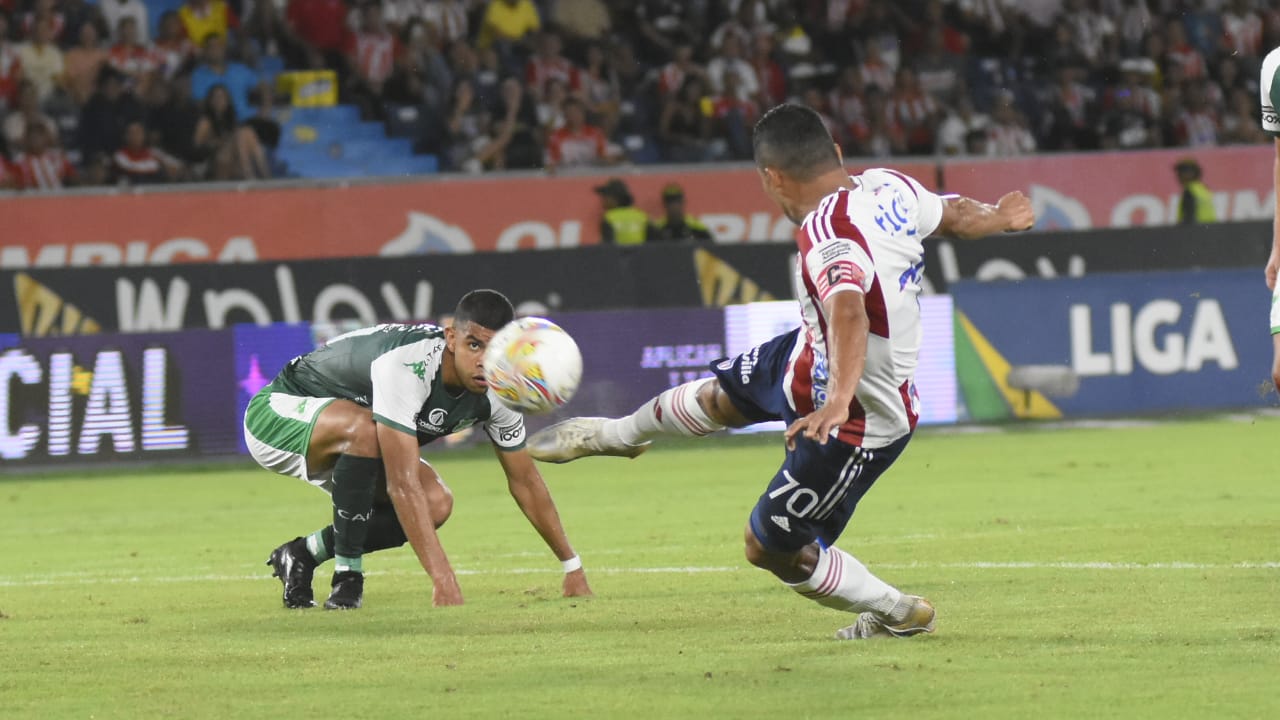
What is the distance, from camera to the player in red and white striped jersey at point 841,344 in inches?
260

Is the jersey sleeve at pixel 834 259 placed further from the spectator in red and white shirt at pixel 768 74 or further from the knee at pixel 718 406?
the spectator in red and white shirt at pixel 768 74

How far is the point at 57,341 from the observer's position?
16031 millimetres

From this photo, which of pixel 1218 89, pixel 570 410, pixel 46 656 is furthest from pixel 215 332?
pixel 1218 89

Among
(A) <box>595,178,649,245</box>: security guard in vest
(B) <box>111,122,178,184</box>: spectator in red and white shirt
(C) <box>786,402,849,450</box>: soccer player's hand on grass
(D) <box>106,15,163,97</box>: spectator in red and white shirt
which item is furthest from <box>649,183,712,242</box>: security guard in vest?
(C) <box>786,402,849,450</box>: soccer player's hand on grass

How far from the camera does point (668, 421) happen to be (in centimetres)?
792

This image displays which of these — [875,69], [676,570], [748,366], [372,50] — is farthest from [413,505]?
[875,69]

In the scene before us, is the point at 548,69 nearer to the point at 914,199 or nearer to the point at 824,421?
the point at 914,199

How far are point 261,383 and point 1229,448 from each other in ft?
25.2

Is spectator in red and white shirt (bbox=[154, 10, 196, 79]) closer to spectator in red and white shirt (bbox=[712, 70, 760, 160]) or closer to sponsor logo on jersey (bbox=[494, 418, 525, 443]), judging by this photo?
spectator in red and white shirt (bbox=[712, 70, 760, 160])

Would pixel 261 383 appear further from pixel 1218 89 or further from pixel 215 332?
pixel 1218 89

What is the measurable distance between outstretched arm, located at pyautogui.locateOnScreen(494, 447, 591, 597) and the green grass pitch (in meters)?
0.15

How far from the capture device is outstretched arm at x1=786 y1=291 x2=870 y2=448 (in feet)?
21.0

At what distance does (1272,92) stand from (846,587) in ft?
9.62

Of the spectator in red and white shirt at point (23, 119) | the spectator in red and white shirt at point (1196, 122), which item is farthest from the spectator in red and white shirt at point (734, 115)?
the spectator in red and white shirt at point (23, 119)
